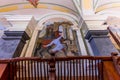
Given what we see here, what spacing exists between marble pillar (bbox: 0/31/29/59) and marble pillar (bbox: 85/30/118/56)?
173 cm

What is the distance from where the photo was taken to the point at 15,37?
249 inches

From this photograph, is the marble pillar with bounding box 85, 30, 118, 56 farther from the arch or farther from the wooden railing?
the arch

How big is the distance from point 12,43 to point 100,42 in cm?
218

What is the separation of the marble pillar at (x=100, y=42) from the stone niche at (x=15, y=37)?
5.44 ft

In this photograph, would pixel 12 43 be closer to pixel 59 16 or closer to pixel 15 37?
pixel 15 37

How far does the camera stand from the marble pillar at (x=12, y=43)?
5.77m

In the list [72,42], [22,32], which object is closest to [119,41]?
[72,42]

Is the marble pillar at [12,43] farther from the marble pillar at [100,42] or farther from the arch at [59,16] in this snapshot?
the marble pillar at [100,42]

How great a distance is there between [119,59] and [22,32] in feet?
9.77

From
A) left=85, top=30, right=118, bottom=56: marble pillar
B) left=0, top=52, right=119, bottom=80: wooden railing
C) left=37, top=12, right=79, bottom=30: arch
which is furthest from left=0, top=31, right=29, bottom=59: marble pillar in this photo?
left=85, top=30, right=118, bottom=56: marble pillar

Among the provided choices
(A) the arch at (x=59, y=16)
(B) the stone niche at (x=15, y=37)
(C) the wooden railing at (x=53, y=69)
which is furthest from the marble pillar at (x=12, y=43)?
(A) the arch at (x=59, y=16)

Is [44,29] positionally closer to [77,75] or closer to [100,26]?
[100,26]

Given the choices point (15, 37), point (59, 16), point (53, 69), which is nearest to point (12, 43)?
point (15, 37)

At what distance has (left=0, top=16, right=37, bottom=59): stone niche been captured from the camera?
583 cm
